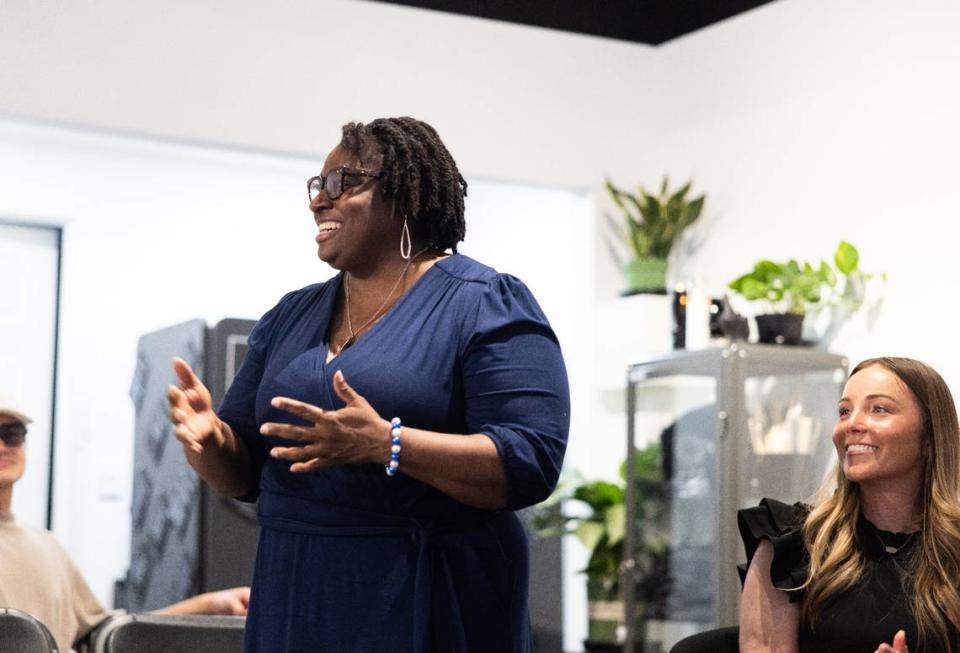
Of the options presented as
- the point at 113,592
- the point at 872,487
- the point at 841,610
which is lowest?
the point at 113,592

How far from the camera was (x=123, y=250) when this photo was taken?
19.3 feet

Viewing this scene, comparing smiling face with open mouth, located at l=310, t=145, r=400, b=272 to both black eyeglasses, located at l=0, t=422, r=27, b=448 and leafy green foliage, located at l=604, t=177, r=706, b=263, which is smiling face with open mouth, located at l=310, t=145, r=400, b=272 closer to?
black eyeglasses, located at l=0, t=422, r=27, b=448

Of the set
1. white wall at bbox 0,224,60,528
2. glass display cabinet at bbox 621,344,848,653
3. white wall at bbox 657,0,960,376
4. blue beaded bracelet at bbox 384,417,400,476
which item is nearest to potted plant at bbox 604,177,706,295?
white wall at bbox 657,0,960,376

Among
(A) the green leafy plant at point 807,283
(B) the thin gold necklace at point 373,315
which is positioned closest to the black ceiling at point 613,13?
(A) the green leafy plant at point 807,283

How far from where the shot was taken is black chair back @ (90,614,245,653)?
106 inches

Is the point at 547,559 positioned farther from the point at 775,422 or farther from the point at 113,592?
the point at 113,592

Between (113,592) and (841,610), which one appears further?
(113,592)

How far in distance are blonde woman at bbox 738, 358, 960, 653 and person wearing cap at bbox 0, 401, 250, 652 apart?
4.13 ft

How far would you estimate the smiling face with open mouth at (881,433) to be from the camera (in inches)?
93.4

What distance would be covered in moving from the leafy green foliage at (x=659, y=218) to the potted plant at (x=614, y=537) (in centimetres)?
87

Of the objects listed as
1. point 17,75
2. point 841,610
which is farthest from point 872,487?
point 17,75

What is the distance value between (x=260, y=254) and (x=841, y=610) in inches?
167

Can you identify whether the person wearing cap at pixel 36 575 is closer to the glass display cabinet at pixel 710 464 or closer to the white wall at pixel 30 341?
the glass display cabinet at pixel 710 464

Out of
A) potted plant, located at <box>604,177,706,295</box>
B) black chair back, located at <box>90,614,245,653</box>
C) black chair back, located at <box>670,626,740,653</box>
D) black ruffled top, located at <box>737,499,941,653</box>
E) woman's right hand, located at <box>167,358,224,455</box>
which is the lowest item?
black chair back, located at <box>90,614,245,653</box>
